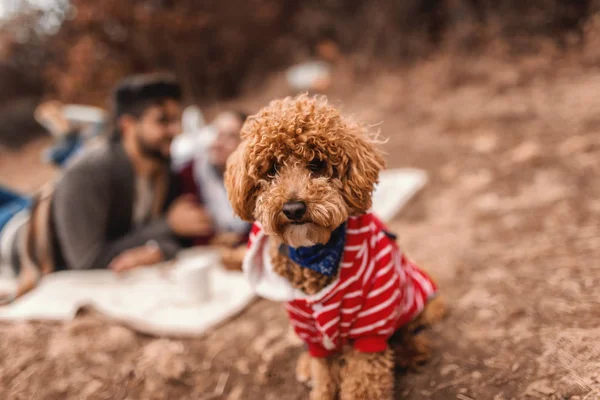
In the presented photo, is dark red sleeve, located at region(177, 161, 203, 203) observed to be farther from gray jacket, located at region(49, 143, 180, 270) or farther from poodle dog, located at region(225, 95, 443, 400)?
poodle dog, located at region(225, 95, 443, 400)

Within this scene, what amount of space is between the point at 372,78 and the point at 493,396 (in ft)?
23.0

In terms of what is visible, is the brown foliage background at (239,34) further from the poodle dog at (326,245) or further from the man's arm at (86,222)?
the poodle dog at (326,245)

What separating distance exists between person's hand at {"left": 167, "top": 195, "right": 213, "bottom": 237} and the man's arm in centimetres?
25

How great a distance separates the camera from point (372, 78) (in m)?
8.09

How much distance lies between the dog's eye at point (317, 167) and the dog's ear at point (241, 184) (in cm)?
23

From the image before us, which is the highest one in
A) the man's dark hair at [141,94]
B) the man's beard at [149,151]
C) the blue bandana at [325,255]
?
the man's dark hair at [141,94]

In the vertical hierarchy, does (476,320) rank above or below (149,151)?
below

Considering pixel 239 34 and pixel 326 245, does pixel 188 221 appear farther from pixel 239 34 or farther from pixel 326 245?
pixel 239 34

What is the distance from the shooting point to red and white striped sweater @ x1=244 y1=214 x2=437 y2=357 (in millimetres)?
1741

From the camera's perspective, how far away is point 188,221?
3850 millimetres

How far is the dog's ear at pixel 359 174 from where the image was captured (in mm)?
1597

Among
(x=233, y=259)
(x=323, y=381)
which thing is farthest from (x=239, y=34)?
(x=323, y=381)

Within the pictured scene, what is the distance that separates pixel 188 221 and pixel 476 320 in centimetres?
→ 250

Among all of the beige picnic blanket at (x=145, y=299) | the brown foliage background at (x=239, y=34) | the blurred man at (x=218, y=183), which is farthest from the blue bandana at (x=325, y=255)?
the brown foliage background at (x=239, y=34)
